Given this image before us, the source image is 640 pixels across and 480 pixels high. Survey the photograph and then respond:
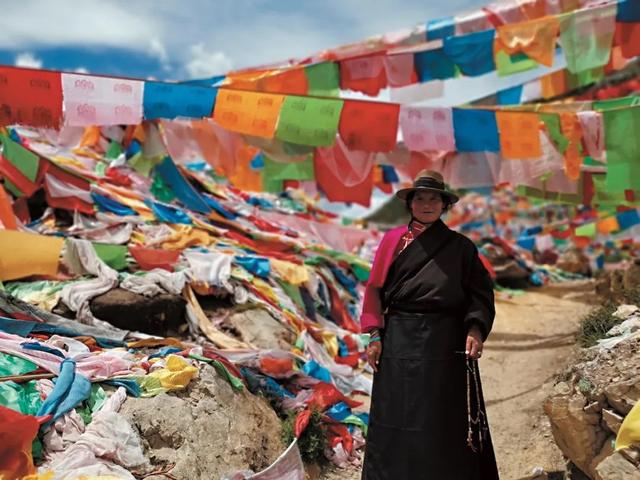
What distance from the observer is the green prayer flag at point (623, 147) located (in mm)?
6384

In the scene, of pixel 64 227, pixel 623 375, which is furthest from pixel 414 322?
pixel 64 227

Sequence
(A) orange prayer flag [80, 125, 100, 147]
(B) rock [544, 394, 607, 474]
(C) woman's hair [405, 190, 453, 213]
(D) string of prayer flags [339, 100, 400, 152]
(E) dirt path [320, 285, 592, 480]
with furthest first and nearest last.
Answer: (A) orange prayer flag [80, 125, 100, 147] < (D) string of prayer flags [339, 100, 400, 152] < (E) dirt path [320, 285, 592, 480] < (B) rock [544, 394, 607, 474] < (C) woman's hair [405, 190, 453, 213]

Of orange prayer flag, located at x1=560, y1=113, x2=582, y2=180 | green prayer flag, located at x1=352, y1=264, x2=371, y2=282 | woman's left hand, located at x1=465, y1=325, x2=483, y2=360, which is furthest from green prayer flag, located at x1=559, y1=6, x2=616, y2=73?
woman's left hand, located at x1=465, y1=325, x2=483, y2=360

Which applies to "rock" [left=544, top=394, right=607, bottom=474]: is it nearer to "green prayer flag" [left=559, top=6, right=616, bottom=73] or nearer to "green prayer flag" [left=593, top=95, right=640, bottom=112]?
"green prayer flag" [left=593, top=95, right=640, bottom=112]

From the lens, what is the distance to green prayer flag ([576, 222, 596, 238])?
1734cm

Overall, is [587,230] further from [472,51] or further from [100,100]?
[100,100]

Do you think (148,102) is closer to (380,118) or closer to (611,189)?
(380,118)

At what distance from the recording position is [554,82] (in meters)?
9.24

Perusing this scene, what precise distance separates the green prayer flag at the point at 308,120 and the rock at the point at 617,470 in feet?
14.7

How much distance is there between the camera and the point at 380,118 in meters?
6.70

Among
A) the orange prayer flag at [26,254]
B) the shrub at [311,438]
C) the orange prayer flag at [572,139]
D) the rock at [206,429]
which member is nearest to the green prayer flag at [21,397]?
the rock at [206,429]

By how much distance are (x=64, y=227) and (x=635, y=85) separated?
27.3 m

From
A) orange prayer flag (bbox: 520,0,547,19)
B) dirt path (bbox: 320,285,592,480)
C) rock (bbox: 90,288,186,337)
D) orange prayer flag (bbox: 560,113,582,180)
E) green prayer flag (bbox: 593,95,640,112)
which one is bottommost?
dirt path (bbox: 320,285,592,480)

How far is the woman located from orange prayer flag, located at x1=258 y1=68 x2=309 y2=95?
15.9 feet
